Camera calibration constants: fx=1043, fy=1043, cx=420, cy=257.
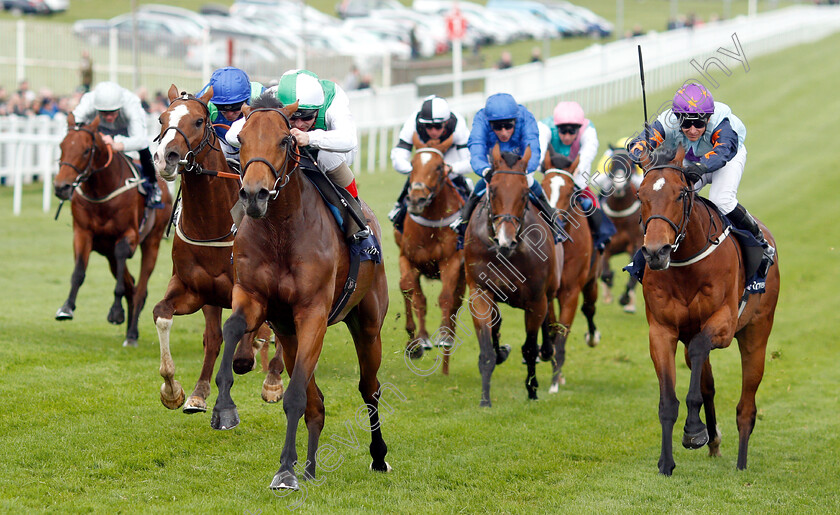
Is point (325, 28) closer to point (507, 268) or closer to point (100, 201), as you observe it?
point (100, 201)

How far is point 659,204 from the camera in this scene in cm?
618

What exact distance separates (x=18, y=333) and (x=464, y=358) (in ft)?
14.4

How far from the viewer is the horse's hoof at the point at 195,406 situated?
616 centimetres

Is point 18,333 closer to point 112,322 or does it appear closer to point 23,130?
point 112,322

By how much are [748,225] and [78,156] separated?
5817 millimetres

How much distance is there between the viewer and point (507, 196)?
8.12 metres

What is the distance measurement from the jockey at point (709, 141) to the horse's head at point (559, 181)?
8.63 ft

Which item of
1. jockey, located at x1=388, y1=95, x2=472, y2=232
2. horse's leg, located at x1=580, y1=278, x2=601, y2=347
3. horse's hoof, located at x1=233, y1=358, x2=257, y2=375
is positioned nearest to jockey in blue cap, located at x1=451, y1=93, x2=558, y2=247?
jockey, located at x1=388, y1=95, x2=472, y2=232

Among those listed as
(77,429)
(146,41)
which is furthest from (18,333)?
(146,41)

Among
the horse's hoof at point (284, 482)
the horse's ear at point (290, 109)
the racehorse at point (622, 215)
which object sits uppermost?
the horse's ear at point (290, 109)

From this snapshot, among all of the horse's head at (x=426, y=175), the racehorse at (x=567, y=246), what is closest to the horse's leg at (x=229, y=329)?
the horse's head at (x=426, y=175)

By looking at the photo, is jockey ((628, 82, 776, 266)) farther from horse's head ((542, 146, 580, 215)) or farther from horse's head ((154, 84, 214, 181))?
horse's head ((154, 84, 214, 181))

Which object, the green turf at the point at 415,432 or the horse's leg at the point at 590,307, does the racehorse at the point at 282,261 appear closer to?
the green turf at the point at 415,432

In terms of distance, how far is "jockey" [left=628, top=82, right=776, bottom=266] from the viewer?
22.0 ft
